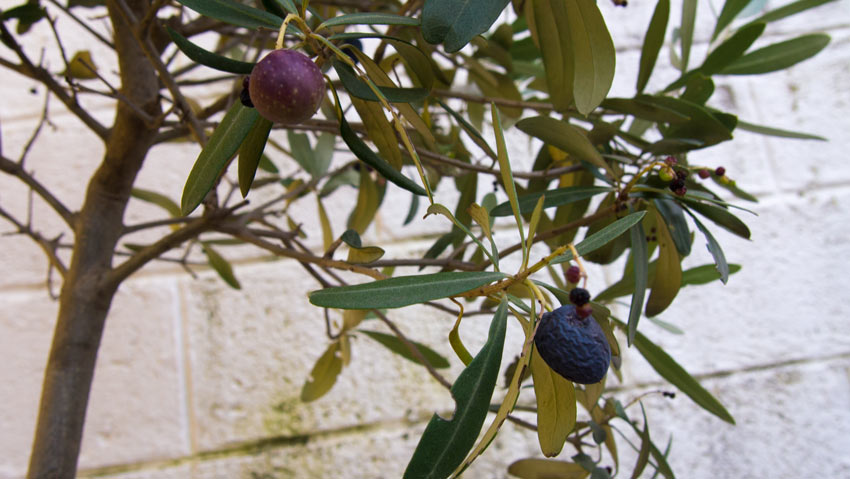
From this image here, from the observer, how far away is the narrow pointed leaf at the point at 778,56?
0.63 metres

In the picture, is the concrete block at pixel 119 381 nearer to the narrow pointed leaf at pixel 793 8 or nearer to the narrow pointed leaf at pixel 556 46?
the narrow pointed leaf at pixel 556 46

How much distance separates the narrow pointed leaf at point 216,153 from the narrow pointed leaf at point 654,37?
13.4 inches

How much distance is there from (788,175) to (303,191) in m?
0.93

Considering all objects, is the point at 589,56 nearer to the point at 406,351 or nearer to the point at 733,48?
the point at 733,48

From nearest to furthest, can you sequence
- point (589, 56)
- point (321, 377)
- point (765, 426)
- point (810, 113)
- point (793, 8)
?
1. point (589, 56)
2. point (793, 8)
3. point (321, 377)
4. point (765, 426)
5. point (810, 113)

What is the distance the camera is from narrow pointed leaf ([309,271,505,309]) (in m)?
0.32

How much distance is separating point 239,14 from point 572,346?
262mm

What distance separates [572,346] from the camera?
325mm

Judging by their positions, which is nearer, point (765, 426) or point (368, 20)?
point (368, 20)

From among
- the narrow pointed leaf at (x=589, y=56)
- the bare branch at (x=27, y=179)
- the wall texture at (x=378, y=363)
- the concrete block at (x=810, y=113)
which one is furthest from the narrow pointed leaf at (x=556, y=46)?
the concrete block at (x=810, y=113)

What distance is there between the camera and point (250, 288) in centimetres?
114

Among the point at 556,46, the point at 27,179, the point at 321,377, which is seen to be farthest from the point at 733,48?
the point at 27,179

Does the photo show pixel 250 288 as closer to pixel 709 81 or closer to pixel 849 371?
pixel 709 81

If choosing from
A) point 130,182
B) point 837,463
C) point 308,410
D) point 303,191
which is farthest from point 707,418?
point 130,182
